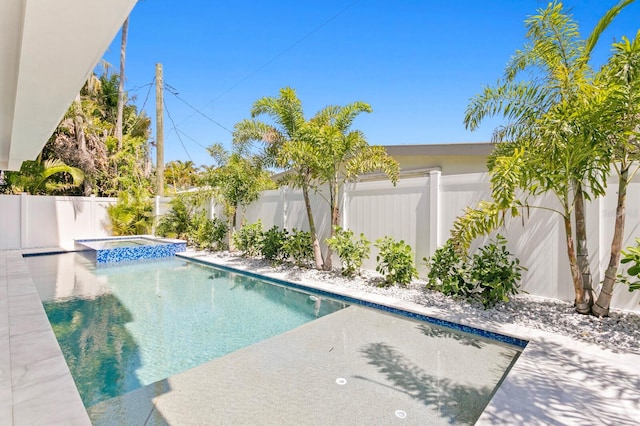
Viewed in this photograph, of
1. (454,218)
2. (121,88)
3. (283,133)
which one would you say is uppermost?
(121,88)

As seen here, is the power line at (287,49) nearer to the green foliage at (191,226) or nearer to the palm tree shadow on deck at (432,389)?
the green foliage at (191,226)

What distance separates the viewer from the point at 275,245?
936 centimetres

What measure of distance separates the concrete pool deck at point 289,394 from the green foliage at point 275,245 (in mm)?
5255

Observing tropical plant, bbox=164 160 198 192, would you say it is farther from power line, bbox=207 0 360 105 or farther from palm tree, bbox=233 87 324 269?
palm tree, bbox=233 87 324 269

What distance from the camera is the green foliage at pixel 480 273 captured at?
5289 mm

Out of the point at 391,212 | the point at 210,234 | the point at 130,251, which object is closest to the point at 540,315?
the point at 391,212

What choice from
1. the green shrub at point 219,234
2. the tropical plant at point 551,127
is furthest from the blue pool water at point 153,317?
the tropical plant at point 551,127

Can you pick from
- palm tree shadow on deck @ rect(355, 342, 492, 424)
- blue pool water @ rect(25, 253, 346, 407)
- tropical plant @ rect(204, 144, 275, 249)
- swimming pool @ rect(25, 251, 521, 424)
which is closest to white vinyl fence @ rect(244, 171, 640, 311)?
tropical plant @ rect(204, 144, 275, 249)

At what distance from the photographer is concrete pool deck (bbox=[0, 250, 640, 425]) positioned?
263 cm

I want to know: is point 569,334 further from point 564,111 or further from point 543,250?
point 564,111

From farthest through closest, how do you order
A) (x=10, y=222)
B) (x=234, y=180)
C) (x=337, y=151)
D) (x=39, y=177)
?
(x=39, y=177) → (x=10, y=222) → (x=234, y=180) → (x=337, y=151)

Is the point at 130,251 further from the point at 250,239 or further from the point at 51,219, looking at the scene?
the point at 51,219

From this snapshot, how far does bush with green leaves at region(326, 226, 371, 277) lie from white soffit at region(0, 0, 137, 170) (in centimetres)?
547

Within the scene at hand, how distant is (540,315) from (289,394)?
3.88m
